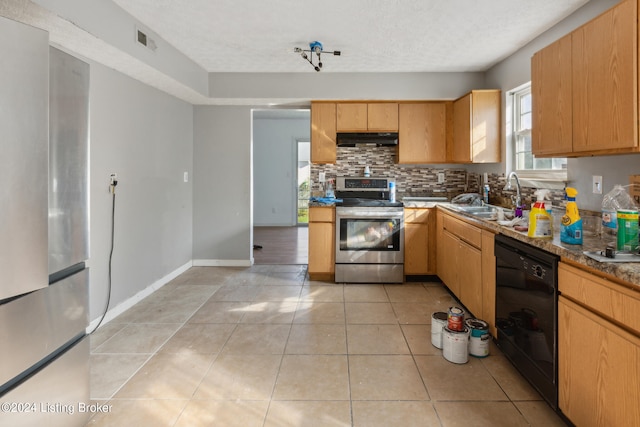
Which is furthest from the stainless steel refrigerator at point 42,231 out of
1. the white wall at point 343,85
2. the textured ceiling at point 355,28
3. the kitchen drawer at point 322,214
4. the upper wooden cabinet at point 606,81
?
the white wall at point 343,85

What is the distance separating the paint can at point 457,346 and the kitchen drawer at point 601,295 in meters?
0.76

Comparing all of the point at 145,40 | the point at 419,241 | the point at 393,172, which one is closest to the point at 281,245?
the point at 393,172

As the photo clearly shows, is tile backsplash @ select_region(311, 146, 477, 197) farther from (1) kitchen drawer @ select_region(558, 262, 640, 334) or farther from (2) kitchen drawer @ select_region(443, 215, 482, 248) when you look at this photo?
(1) kitchen drawer @ select_region(558, 262, 640, 334)

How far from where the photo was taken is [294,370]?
2.17 metres

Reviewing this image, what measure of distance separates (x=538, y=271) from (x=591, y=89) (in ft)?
3.06

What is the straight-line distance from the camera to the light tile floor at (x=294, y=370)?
1759 millimetres

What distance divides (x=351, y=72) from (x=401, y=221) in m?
1.79

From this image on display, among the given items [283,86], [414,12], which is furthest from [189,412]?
[283,86]

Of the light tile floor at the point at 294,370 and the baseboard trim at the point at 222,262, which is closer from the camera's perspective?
the light tile floor at the point at 294,370

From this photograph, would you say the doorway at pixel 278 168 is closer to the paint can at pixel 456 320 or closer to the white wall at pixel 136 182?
the white wall at pixel 136 182

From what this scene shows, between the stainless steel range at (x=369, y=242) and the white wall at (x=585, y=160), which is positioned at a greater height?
the white wall at (x=585, y=160)

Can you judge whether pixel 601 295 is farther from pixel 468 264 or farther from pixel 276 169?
pixel 276 169

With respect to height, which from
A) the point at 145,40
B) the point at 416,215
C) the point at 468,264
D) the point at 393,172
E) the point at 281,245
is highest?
the point at 145,40

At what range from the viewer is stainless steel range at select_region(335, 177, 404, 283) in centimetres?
394
